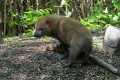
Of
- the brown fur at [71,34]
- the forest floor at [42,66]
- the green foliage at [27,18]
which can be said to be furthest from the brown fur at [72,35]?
the green foliage at [27,18]

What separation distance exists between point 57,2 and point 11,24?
124cm

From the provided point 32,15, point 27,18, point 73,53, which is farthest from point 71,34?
point 27,18

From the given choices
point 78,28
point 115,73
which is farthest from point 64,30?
point 115,73

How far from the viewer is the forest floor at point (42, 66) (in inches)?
171

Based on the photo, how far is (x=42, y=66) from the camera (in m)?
4.59

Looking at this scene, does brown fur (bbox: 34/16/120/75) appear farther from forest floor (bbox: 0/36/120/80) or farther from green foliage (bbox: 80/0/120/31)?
green foliage (bbox: 80/0/120/31)

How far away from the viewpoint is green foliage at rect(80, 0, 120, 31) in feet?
24.9

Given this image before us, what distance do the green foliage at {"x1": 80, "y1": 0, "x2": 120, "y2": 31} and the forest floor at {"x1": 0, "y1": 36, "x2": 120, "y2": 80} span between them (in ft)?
7.15

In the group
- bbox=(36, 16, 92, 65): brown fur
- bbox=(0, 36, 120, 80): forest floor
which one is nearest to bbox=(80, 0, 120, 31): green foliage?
bbox=(0, 36, 120, 80): forest floor

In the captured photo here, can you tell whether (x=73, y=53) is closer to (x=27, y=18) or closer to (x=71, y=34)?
(x=71, y=34)

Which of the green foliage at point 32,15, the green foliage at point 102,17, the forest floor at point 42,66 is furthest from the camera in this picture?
the green foliage at point 32,15

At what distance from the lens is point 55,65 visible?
4617 mm

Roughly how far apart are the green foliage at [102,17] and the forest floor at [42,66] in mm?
2180

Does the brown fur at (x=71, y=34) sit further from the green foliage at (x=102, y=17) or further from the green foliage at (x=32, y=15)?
the green foliage at (x=32, y=15)
